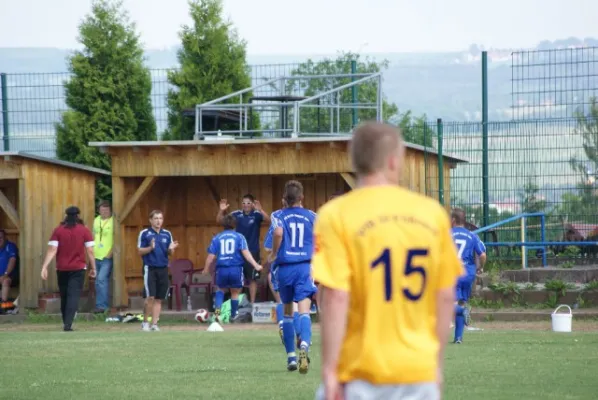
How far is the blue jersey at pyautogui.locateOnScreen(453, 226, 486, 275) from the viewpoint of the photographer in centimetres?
1573

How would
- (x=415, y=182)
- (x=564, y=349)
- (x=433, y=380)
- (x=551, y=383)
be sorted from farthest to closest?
(x=415, y=182), (x=564, y=349), (x=551, y=383), (x=433, y=380)

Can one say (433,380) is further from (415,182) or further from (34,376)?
(415,182)

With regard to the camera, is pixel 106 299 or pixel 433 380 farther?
pixel 106 299

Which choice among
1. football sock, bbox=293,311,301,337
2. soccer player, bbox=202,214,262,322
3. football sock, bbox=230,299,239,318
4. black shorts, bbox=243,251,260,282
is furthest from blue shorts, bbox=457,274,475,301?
black shorts, bbox=243,251,260,282

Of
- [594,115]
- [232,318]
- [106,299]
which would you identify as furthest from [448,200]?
[106,299]

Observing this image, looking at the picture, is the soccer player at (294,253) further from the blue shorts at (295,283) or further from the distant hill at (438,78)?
the distant hill at (438,78)

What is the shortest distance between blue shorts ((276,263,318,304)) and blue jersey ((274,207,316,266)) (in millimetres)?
76

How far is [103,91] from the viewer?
86.7 ft

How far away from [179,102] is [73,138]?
2397 millimetres

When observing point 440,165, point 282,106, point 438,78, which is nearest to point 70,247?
point 282,106

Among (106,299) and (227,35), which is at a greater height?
(227,35)

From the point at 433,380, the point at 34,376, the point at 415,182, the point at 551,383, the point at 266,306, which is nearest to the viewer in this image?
the point at 433,380

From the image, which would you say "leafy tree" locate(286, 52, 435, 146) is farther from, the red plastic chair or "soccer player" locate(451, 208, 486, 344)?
"soccer player" locate(451, 208, 486, 344)

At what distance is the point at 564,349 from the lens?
1433cm
